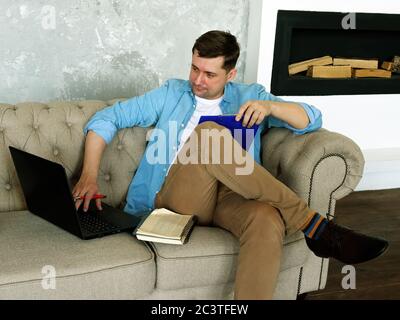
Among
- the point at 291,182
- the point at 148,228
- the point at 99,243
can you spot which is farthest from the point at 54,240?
the point at 291,182

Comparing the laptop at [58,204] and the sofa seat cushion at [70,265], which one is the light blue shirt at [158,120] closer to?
the laptop at [58,204]

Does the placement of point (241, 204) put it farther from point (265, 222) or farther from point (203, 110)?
point (203, 110)

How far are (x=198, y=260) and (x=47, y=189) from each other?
55 cm

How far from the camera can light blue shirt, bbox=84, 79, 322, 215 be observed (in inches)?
80.7

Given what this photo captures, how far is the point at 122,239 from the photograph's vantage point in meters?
1.78

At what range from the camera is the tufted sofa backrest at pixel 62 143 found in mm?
2012

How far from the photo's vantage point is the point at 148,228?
5.76 feet

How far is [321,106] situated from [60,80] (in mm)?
1565

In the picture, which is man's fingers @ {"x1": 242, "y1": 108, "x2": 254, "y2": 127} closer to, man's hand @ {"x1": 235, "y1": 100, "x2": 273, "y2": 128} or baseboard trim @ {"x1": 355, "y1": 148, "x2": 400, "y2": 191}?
man's hand @ {"x1": 235, "y1": 100, "x2": 273, "y2": 128}

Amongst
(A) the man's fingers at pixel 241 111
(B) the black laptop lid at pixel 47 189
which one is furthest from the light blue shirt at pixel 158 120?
(B) the black laptop lid at pixel 47 189

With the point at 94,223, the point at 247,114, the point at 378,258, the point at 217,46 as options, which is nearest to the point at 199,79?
the point at 217,46

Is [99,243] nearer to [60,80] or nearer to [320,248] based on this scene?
[320,248]
